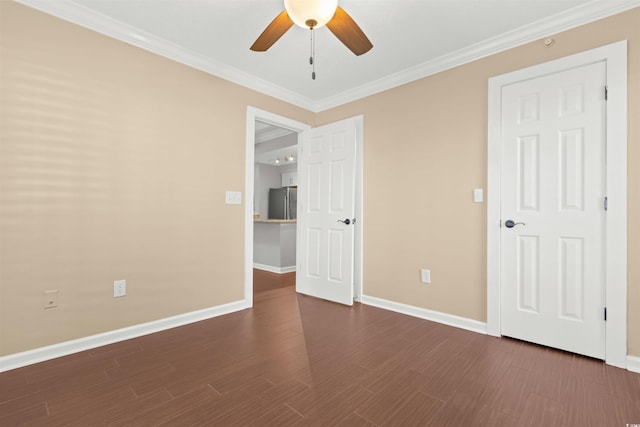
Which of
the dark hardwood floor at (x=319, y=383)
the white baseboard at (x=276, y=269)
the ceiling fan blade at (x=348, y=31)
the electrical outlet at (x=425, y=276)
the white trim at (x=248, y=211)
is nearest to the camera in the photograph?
the dark hardwood floor at (x=319, y=383)

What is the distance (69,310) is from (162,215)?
95cm

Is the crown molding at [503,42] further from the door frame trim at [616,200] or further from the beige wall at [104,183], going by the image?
the beige wall at [104,183]

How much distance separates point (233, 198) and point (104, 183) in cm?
114

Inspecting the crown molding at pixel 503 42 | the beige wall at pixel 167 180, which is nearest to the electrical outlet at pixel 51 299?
the beige wall at pixel 167 180

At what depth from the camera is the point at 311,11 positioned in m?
1.73

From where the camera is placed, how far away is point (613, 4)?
2061 mm

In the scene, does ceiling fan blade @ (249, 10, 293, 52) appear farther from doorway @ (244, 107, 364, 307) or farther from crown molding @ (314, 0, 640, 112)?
crown molding @ (314, 0, 640, 112)

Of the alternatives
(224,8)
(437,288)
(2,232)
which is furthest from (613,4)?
(2,232)

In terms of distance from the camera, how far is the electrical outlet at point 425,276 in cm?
296

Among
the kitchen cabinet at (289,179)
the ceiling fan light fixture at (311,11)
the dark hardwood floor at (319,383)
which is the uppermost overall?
the ceiling fan light fixture at (311,11)

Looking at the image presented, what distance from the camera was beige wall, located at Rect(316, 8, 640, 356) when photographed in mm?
2410

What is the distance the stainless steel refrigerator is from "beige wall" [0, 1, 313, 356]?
4.57 meters

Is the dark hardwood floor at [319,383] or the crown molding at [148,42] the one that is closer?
the dark hardwood floor at [319,383]

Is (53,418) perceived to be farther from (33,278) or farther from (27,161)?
(27,161)
